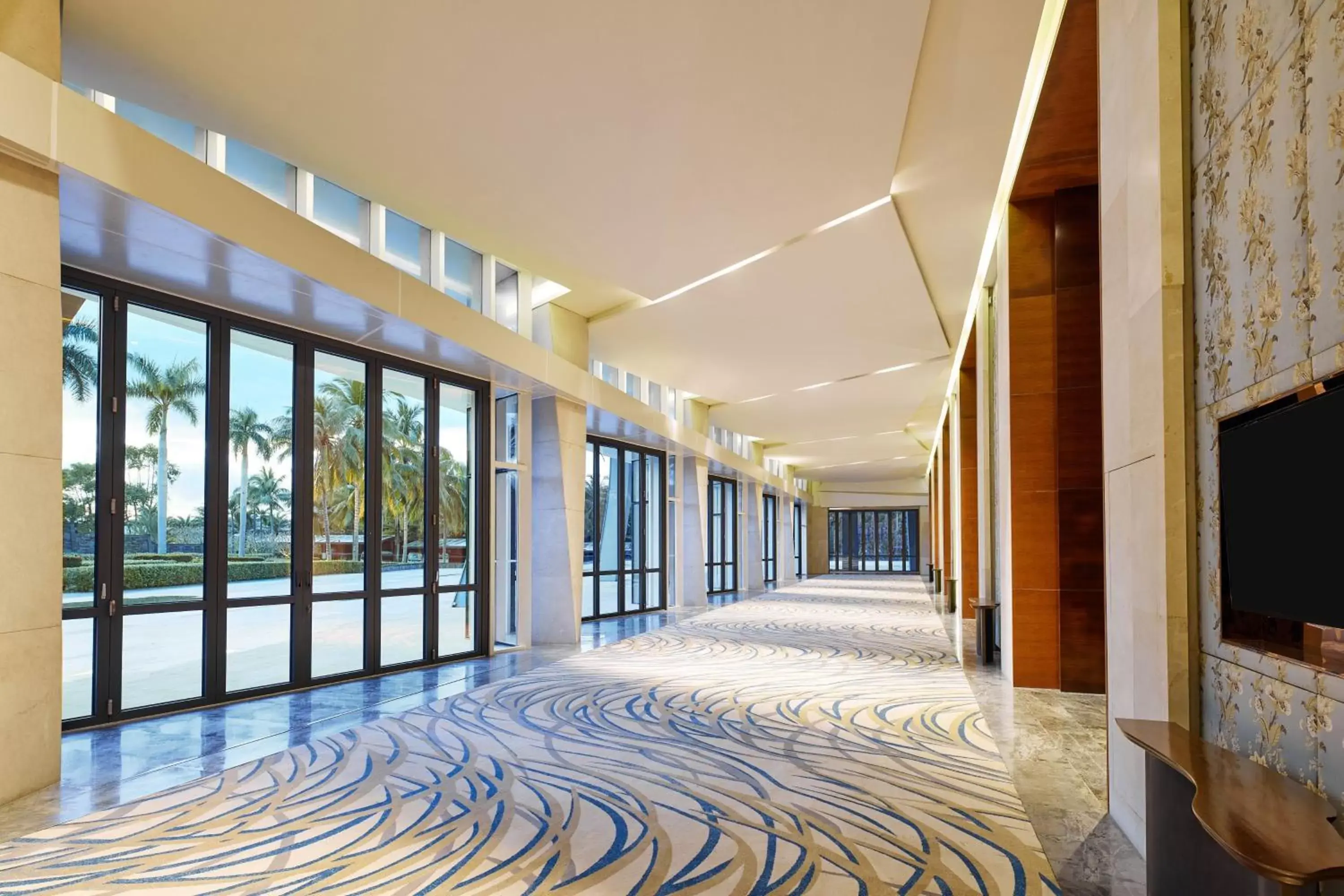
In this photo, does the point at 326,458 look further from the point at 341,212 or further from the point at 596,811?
the point at 596,811

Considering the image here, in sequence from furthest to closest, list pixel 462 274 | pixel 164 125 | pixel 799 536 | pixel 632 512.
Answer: pixel 799 536, pixel 632 512, pixel 462 274, pixel 164 125

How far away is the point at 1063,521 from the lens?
7.32 metres

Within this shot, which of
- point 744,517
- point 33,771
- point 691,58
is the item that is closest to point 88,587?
point 33,771

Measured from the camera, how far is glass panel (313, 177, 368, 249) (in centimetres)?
762

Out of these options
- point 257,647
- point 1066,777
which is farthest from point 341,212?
point 1066,777

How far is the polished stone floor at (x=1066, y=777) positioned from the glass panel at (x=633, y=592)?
8.56 metres

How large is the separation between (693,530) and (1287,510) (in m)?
16.5

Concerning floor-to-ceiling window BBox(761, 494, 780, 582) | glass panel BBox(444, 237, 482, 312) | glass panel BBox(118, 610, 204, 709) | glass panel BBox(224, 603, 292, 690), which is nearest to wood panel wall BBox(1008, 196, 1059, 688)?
glass panel BBox(444, 237, 482, 312)

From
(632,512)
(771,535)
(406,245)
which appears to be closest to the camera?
(406,245)

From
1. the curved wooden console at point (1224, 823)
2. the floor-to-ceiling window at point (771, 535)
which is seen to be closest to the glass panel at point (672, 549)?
the floor-to-ceiling window at point (771, 535)

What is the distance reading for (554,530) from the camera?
11359mm

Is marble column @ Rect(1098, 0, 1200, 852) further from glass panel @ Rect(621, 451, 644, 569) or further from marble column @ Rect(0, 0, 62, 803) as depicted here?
glass panel @ Rect(621, 451, 644, 569)

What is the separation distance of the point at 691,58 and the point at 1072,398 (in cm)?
417

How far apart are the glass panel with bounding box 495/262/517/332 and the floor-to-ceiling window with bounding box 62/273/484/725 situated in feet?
3.88
